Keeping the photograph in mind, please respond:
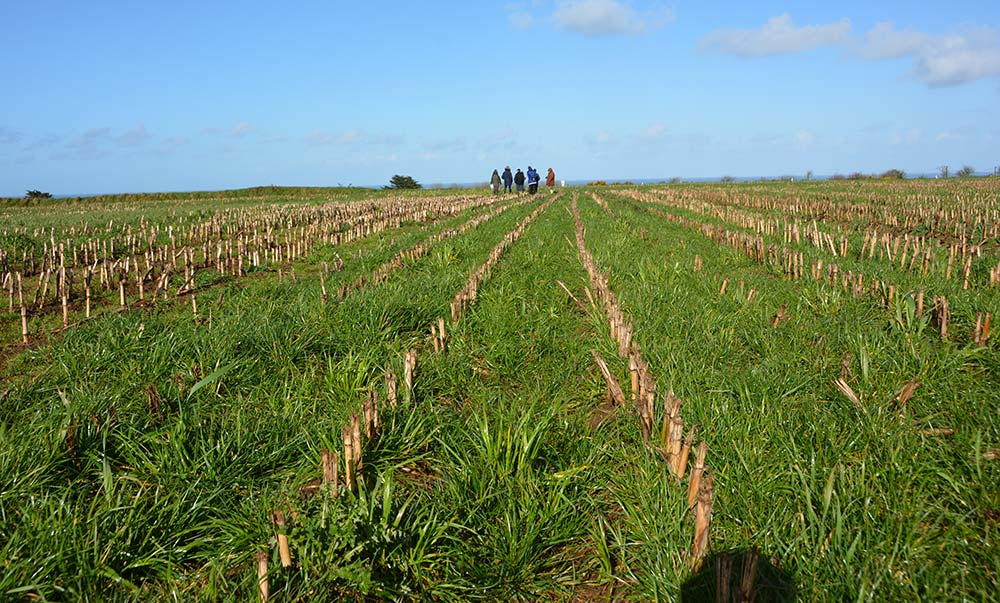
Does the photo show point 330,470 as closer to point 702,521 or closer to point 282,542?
point 282,542

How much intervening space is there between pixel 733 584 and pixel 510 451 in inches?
49.1

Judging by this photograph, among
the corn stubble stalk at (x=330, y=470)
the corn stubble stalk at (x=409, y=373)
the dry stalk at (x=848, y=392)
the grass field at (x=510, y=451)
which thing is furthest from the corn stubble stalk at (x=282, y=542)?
the dry stalk at (x=848, y=392)

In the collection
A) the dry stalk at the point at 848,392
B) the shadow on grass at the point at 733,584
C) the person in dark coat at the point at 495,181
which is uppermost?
the person in dark coat at the point at 495,181

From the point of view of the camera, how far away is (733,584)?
204 cm

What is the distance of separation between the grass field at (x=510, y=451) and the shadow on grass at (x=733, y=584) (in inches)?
0.5

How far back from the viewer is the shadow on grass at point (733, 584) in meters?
1.80

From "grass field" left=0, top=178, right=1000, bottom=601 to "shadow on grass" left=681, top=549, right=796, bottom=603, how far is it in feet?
0.04

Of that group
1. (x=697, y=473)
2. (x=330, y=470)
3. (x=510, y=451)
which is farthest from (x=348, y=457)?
(x=697, y=473)

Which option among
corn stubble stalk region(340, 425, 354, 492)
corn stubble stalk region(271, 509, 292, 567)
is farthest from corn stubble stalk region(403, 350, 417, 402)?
corn stubble stalk region(271, 509, 292, 567)

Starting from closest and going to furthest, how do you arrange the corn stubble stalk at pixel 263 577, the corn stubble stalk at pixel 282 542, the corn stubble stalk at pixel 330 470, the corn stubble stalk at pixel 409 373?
the corn stubble stalk at pixel 263 577, the corn stubble stalk at pixel 282 542, the corn stubble stalk at pixel 330 470, the corn stubble stalk at pixel 409 373

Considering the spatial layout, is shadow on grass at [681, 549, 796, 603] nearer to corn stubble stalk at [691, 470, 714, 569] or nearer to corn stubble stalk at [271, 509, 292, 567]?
corn stubble stalk at [691, 470, 714, 569]

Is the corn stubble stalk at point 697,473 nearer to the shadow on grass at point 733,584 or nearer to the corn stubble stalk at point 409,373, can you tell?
the shadow on grass at point 733,584

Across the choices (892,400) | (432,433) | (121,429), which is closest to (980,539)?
(892,400)

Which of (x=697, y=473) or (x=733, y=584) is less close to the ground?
(x=697, y=473)
